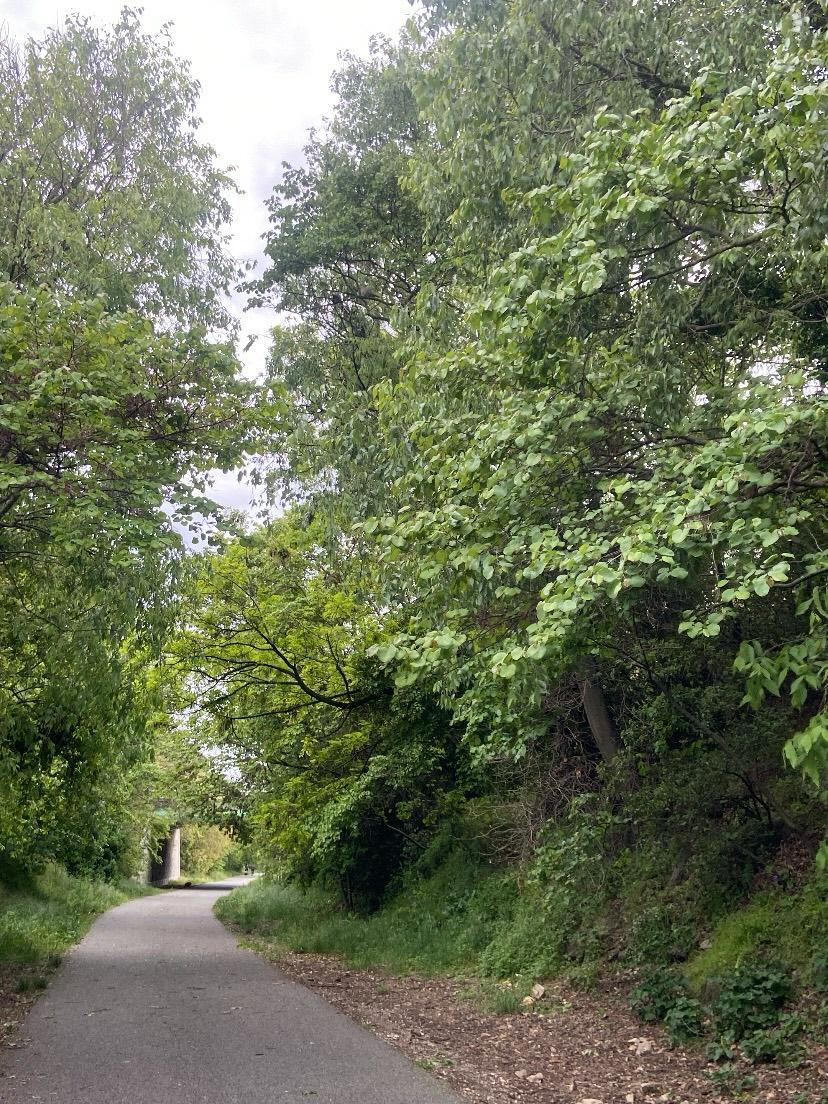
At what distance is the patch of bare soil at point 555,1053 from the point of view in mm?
6141

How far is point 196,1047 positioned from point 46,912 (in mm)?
12843

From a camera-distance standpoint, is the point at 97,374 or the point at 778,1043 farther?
the point at 97,374

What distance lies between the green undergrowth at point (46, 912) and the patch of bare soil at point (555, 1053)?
541 centimetres

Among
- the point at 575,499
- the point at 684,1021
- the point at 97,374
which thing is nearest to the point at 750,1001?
the point at 684,1021

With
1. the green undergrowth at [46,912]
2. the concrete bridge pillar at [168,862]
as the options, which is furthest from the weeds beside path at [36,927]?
the concrete bridge pillar at [168,862]

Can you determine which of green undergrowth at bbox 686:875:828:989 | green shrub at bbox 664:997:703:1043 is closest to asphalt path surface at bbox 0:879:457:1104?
green shrub at bbox 664:997:703:1043

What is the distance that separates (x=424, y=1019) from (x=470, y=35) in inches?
387

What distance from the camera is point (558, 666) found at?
5.91m

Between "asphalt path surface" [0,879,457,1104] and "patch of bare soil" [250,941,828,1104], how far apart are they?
1.32ft

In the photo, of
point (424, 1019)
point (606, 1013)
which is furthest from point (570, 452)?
point (424, 1019)

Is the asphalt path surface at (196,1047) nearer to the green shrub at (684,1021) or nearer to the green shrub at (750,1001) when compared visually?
the green shrub at (684,1021)

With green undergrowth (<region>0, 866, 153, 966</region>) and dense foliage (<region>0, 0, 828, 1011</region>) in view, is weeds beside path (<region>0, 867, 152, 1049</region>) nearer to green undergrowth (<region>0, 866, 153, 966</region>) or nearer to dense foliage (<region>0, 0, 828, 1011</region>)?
green undergrowth (<region>0, 866, 153, 966</region>)

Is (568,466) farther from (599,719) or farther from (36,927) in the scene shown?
(36,927)

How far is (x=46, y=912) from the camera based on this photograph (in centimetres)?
1853
